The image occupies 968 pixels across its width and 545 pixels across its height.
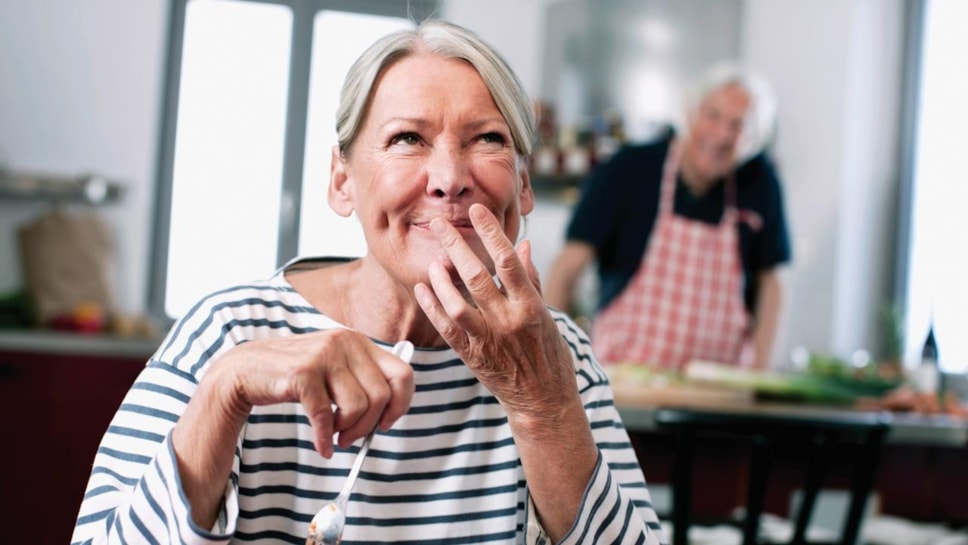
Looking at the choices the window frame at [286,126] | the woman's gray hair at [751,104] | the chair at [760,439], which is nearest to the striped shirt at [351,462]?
the chair at [760,439]

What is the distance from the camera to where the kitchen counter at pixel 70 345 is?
3568 mm

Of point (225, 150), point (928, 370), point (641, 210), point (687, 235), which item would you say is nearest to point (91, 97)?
point (225, 150)

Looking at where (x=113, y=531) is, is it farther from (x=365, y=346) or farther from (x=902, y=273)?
(x=902, y=273)

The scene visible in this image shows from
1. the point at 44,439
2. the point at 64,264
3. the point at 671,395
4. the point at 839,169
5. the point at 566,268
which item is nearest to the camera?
the point at 671,395

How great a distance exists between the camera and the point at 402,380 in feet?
3.05

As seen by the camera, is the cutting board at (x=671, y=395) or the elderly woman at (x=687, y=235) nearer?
the cutting board at (x=671, y=395)

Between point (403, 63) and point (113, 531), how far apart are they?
1.91 ft

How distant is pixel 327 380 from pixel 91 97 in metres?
4.28

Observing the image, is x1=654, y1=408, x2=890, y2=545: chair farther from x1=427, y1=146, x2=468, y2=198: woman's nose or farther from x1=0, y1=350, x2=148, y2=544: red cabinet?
x1=0, y1=350, x2=148, y2=544: red cabinet

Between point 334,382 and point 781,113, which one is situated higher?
A: point 781,113

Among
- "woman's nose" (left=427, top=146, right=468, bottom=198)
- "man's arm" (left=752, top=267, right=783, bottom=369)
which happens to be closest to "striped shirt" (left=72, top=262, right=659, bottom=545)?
"woman's nose" (left=427, top=146, right=468, bottom=198)

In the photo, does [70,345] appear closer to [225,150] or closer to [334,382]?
[225,150]

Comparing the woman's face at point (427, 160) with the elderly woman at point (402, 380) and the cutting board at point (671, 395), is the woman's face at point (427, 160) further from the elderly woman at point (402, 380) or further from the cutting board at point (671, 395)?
the cutting board at point (671, 395)

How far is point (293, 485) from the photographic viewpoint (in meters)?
1.17
